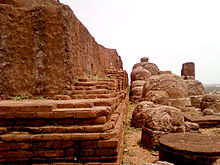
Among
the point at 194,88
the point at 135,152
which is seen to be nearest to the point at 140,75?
the point at 194,88

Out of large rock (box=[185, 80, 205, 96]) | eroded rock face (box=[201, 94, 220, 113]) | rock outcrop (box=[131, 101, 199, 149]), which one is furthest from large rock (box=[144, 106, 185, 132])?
large rock (box=[185, 80, 205, 96])

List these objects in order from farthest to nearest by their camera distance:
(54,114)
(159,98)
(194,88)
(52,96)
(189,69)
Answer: (189,69) < (194,88) < (159,98) < (52,96) < (54,114)

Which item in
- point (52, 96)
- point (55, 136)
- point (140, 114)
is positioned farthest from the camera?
point (140, 114)

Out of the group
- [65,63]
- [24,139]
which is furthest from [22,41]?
[24,139]

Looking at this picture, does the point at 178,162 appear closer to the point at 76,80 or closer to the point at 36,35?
the point at 76,80

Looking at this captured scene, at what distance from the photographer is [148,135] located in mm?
4305

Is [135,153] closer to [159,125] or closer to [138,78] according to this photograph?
[159,125]

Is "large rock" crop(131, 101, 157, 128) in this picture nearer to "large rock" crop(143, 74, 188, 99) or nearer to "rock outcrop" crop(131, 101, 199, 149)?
"rock outcrop" crop(131, 101, 199, 149)

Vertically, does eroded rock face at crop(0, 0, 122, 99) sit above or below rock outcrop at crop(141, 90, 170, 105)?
above

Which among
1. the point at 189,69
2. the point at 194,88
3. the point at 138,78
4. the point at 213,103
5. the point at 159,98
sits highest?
the point at 189,69

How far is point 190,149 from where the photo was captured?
9.68ft

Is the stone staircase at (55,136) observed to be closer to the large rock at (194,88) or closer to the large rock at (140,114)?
the large rock at (140,114)

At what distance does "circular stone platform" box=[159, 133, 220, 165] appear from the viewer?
9.37ft

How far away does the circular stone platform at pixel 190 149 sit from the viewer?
2.86 metres
